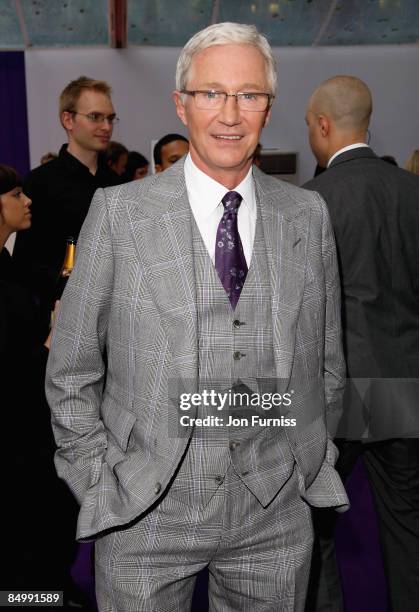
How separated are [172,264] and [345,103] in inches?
54.9

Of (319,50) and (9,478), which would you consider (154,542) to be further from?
(319,50)

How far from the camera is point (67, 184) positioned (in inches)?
134

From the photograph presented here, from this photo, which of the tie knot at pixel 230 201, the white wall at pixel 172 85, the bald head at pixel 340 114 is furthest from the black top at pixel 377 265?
the white wall at pixel 172 85

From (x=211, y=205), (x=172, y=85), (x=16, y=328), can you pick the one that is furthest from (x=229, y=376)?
(x=172, y=85)

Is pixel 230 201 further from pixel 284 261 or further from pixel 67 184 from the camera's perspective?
pixel 67 184

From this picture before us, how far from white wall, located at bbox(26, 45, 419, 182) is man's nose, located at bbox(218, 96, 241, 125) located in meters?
7.37

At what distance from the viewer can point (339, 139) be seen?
2.60m

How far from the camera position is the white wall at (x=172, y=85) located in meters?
8.66

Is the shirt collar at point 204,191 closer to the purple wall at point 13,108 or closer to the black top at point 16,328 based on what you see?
the black top at point 16,328

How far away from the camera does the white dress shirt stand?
159cm

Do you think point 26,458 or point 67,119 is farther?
point 67,119

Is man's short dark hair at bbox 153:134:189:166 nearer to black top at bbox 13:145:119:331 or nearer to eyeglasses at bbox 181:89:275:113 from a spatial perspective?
black top at bbox 13:145:119:331

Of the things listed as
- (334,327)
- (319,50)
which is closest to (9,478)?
(334,327)

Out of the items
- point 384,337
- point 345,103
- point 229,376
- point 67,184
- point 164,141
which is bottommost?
point 384,337
